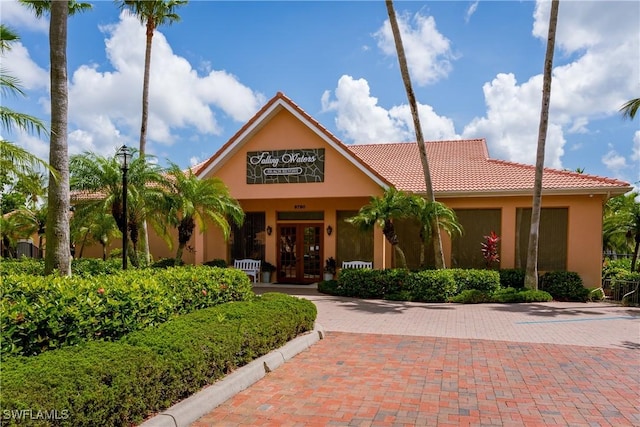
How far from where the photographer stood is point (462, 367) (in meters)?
7.07

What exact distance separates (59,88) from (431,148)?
17.7m

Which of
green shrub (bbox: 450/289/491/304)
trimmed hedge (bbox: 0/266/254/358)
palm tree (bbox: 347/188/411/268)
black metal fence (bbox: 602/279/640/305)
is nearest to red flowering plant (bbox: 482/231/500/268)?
green shrub (bbox: 450/289/491/304)

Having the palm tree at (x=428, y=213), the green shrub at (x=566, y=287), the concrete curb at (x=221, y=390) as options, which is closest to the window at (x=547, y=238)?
the green shrub at (x=566, y=287)

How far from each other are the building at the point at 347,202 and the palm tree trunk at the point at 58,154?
8.80 metres

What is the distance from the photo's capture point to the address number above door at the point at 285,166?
54.4 ft

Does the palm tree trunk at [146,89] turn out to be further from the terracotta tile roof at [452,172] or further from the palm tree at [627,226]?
the palm tree at [627,226]

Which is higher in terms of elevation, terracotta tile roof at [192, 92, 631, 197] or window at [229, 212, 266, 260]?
terracotta tile roof at [192, 92, 631, 197]

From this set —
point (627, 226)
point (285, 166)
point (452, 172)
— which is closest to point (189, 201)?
point (285, 166)

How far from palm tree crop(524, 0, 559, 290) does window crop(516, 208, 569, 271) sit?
1243 millimetres

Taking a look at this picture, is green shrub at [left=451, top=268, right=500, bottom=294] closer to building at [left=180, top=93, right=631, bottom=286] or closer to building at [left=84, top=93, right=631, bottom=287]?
building at [left=84, top=93, right=631, bottom=287]

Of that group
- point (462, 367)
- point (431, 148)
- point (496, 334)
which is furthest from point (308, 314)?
point (431, 148)

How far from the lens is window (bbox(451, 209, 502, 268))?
16.5 metres

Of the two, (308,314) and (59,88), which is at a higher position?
(59,88)

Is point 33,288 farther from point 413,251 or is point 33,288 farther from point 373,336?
point 413,251
